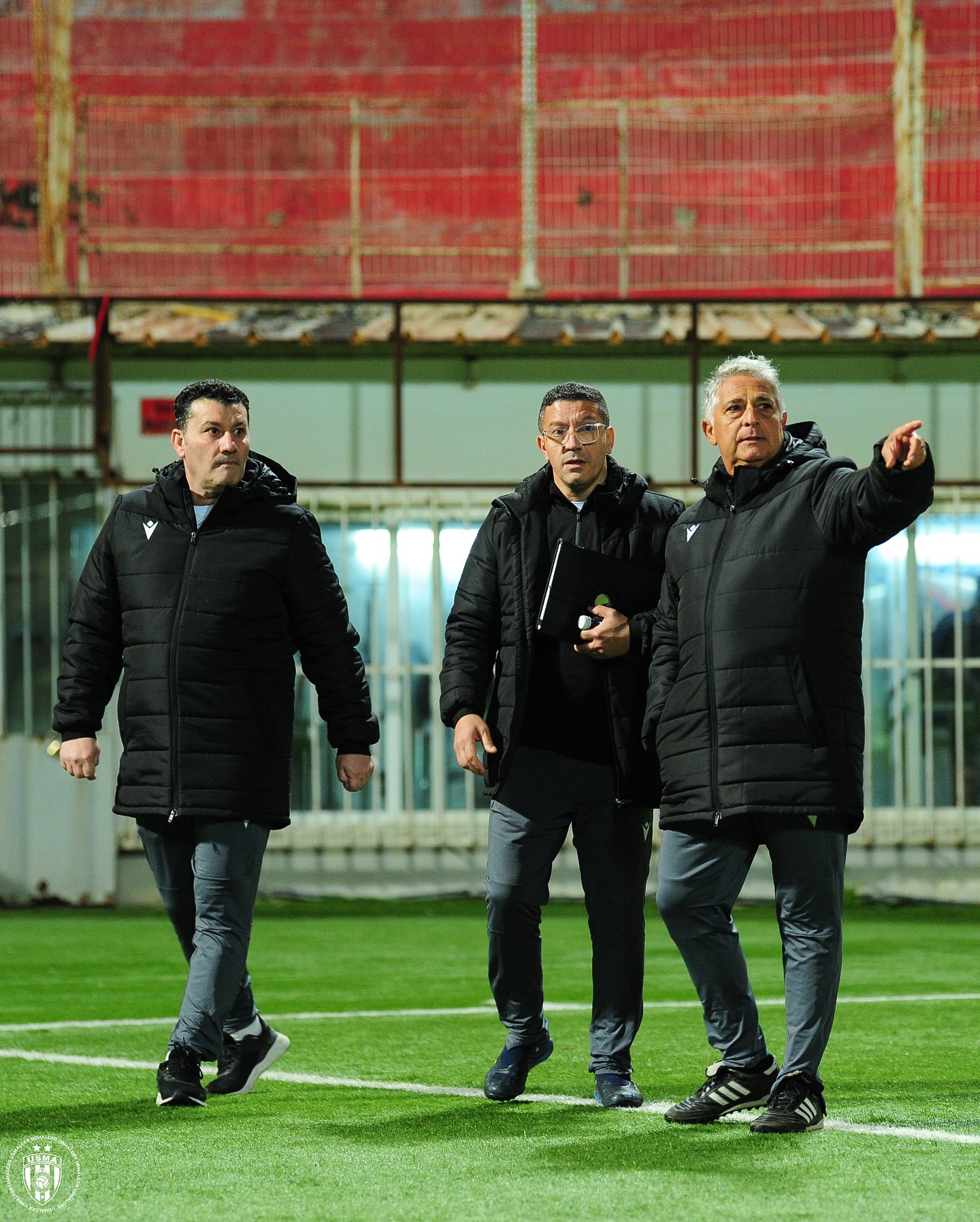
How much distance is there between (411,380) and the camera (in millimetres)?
12031

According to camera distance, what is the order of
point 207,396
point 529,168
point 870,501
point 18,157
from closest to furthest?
point 870,501
point 207,396
point 529,168
point 18,157

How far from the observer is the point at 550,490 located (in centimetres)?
509

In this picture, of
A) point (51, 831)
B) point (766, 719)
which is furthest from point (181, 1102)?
point (51, 831)

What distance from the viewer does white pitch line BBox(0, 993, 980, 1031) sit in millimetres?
6410

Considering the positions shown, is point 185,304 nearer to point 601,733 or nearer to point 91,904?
point 91,904

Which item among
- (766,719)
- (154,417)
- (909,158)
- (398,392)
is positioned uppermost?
(909,158)

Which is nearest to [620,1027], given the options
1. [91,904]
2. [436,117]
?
[91,904]

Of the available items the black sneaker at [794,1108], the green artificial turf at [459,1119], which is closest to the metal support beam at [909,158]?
the green artificial turf at [459,1119]

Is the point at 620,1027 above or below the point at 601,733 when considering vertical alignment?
below

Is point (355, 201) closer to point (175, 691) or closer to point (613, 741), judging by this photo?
point (175, 691)

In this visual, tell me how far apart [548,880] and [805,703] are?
946mm

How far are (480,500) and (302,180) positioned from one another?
4.26 metres

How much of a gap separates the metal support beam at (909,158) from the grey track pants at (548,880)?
27.4ft

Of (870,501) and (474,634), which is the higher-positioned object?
(870,501)
